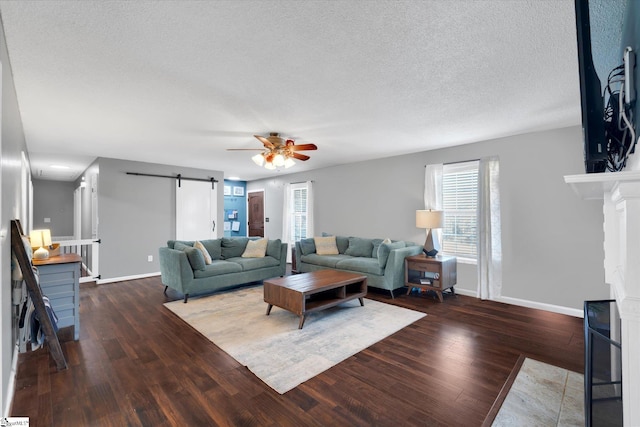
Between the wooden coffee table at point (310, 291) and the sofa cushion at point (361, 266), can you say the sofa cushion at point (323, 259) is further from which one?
the wooden coffee table at point (310, 291)

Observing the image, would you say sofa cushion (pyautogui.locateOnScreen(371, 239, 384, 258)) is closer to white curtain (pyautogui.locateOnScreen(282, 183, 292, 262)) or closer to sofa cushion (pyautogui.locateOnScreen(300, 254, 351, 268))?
sofa cushion (pyautogui.locateOnScreen(300, 254, 351, 268))

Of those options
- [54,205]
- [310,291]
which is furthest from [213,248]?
[54,205]

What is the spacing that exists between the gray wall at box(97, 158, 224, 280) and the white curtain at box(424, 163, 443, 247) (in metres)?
5.08

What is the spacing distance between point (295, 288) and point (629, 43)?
3.03m

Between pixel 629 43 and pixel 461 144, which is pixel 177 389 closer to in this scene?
pixel 629 43

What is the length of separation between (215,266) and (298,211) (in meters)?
3.33

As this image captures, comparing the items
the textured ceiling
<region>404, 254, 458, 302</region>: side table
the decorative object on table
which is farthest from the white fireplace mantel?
the decorative object on table

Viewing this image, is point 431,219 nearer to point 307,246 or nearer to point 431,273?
point 431,273

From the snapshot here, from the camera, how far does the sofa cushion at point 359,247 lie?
5230 mm

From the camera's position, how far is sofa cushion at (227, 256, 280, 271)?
472 cm

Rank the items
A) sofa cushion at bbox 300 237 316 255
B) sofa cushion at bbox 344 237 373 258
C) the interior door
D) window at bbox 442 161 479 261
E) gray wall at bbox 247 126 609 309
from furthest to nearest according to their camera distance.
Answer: the interior door → sofa cushion at bbox 300 237 316 255 → sofa cushion at bbox 344 237 373 258 → window at bbox 442 161 479 261 → gray wall at bbox 247 126 609 309

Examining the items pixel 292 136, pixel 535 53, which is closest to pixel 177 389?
pixel 292 136

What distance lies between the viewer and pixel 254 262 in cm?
484

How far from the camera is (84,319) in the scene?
3404 mm
